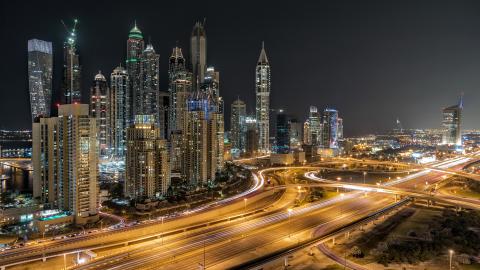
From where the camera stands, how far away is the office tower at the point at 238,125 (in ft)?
303

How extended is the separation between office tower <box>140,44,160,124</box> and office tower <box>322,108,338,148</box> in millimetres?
49582

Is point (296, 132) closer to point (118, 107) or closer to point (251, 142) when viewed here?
point (251, 142)

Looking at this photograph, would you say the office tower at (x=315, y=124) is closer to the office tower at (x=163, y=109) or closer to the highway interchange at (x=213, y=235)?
the office tower at (x=163, y=109)

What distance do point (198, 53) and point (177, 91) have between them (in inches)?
760

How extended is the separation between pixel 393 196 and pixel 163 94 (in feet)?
215

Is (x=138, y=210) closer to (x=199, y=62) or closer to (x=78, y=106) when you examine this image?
(x=78, y=106)

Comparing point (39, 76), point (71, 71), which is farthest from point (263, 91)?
point (39, 76)

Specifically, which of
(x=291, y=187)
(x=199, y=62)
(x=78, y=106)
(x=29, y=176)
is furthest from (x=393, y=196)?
(x=199, y=62)

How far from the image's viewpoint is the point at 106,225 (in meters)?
28.2

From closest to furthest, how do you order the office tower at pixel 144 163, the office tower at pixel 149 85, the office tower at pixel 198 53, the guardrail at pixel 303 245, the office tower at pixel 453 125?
the guardrail at pixel 303 245 < the office tower at pixel 144 163 < the office tower at pixel 149 85 < the office tower at pixel 198 53 < the office tower at pixel 453 125

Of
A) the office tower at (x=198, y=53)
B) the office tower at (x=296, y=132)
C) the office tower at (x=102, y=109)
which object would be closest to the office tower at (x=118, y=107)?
the office tower at (x=102, y=109)

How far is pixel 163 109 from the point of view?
9019 cm

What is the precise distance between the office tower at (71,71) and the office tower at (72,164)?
5784cm

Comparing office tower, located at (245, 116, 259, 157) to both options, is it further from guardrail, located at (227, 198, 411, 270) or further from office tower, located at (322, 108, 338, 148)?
guardrail, located at (227, 198, 411, 270)
